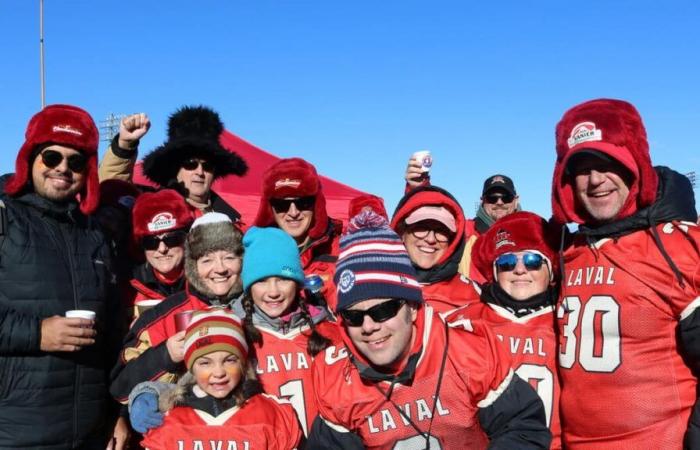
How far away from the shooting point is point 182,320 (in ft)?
12.3

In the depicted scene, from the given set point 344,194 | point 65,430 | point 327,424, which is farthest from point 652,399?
point 344,194

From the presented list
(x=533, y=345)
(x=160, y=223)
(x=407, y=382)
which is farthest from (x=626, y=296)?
(x=160, y=223)

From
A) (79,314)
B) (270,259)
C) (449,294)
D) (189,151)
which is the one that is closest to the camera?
(79,314)

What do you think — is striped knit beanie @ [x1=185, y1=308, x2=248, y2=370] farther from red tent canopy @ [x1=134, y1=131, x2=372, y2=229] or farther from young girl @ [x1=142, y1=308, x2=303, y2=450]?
red tent canopy @ [x1=134, y1=131, x2=372, y2=229]

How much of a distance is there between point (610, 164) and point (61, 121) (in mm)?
3251

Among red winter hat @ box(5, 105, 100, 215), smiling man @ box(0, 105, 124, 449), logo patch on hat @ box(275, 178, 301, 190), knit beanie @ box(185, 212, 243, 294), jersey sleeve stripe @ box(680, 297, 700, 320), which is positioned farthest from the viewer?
logo patch on hat @ box(275, 178, 301, 190)

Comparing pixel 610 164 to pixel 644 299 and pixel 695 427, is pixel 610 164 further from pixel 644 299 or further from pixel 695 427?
pixel 695 427

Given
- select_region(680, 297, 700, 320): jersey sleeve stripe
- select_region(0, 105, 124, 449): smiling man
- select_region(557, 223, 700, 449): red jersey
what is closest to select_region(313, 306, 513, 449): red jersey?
select_region(557, 223, 700, 449): red jersey

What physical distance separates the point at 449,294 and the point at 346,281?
148 centimetres

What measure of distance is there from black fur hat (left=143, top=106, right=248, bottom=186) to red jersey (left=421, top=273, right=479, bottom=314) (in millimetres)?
2231

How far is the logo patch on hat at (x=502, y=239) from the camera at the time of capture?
4086 millimetres

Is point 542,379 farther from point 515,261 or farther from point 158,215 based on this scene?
point 158,215

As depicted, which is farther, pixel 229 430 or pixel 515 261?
pixel 515 261

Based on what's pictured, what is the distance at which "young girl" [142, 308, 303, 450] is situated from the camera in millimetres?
3232
